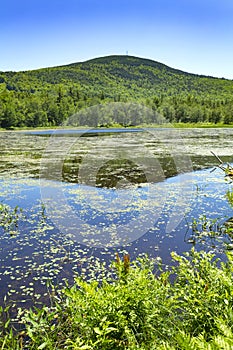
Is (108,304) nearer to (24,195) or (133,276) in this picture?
(133,276)

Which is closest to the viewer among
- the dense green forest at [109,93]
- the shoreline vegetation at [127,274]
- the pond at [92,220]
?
the shoreline vegetation at [127,274]

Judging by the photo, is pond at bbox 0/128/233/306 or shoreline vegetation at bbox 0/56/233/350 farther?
pond at bbox 0/128/233/306

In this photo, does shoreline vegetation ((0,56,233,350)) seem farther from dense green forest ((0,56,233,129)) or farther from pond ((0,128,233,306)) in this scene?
pond ((0,128,233,306))

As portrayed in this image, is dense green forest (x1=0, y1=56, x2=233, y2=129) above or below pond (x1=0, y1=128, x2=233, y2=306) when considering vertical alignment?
above

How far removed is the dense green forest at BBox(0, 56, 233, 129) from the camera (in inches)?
3014

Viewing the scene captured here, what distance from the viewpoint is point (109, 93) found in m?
133

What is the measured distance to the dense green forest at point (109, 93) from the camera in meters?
76.6

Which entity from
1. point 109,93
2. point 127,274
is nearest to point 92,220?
point 127,274

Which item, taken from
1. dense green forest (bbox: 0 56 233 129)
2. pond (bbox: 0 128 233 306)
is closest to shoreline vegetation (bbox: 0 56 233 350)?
dense green forest (bbox: 0 56 233 129)

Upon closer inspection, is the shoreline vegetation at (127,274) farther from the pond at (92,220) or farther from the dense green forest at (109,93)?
the pond at (92,220)

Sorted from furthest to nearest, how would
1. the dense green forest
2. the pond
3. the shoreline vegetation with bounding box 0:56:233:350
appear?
the dense green forest → the pond → the shoreline vegetation with bounding box 0:56:233:350

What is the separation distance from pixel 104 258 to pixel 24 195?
5.82m

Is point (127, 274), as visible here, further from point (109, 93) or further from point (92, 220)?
point (109, 93)

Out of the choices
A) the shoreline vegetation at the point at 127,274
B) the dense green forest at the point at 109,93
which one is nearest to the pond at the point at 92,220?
the shoreline vegetation at the point at 127,274
